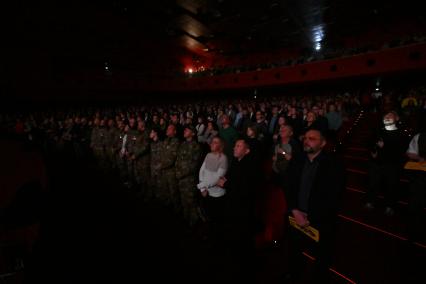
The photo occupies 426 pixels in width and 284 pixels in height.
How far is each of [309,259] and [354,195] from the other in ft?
6.51

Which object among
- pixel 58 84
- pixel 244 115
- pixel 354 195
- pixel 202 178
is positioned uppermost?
pixel 58 84

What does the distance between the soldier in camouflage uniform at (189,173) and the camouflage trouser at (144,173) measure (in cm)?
136

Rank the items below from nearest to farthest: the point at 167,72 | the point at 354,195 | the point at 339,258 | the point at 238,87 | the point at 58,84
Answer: the point at 339,258
the point at 354,195
the point at 58,84
the point at 238,87
the point at 167,72

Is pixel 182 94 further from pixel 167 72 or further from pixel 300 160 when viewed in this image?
pixel 300 160

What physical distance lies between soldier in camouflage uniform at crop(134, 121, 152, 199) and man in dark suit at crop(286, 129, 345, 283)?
10.5 ft

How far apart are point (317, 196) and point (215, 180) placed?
4.27 ft

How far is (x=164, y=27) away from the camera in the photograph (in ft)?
62.7

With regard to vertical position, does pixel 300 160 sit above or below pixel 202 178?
above

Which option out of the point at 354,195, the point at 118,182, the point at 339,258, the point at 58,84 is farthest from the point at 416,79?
the point at 58,84

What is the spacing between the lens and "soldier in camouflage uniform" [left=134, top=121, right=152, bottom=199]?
4.86 meters

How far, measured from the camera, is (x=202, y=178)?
329cm

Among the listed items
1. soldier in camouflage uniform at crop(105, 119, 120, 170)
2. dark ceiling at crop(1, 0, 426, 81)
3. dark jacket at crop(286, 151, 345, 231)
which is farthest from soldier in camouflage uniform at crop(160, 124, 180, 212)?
dark ceiling at crop(1, 0, 426, 81)

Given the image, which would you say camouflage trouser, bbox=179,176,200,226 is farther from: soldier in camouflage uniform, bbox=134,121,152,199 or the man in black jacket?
soldier in camouflage uniform, bbox=134,121,152,199

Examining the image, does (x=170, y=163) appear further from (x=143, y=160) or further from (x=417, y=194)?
(x=417, y=194)
